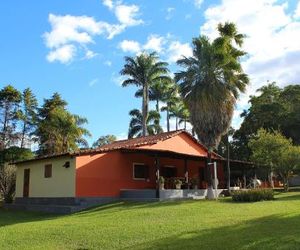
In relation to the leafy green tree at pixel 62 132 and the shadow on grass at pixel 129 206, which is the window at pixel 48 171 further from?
the leafy green tree at pixel 62 132

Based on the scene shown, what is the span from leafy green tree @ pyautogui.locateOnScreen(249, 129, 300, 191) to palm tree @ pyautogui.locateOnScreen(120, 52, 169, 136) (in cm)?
1642

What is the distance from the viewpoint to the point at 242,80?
2870 centimetres

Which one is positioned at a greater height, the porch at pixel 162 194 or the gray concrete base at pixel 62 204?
the porch at pixel 162 194

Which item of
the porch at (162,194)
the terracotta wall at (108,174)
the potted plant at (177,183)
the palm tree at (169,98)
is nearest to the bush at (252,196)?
the porch at (162,194)

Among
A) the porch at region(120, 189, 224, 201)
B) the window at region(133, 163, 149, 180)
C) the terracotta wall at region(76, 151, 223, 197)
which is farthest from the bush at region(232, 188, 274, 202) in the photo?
the window at region(133, 163, 149, 180)

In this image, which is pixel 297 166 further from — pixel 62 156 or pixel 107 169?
pixel 62 156

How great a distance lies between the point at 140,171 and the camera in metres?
28.8

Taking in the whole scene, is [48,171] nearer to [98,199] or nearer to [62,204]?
[62,204]

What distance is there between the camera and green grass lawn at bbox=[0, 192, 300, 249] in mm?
11438

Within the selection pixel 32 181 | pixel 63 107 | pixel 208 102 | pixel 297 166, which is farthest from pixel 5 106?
pixel 297 166

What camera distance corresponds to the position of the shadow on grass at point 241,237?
10.8 m

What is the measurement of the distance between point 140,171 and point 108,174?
2.95 metres

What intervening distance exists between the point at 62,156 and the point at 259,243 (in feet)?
54.9

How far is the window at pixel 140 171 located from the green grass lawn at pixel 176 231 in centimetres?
916
